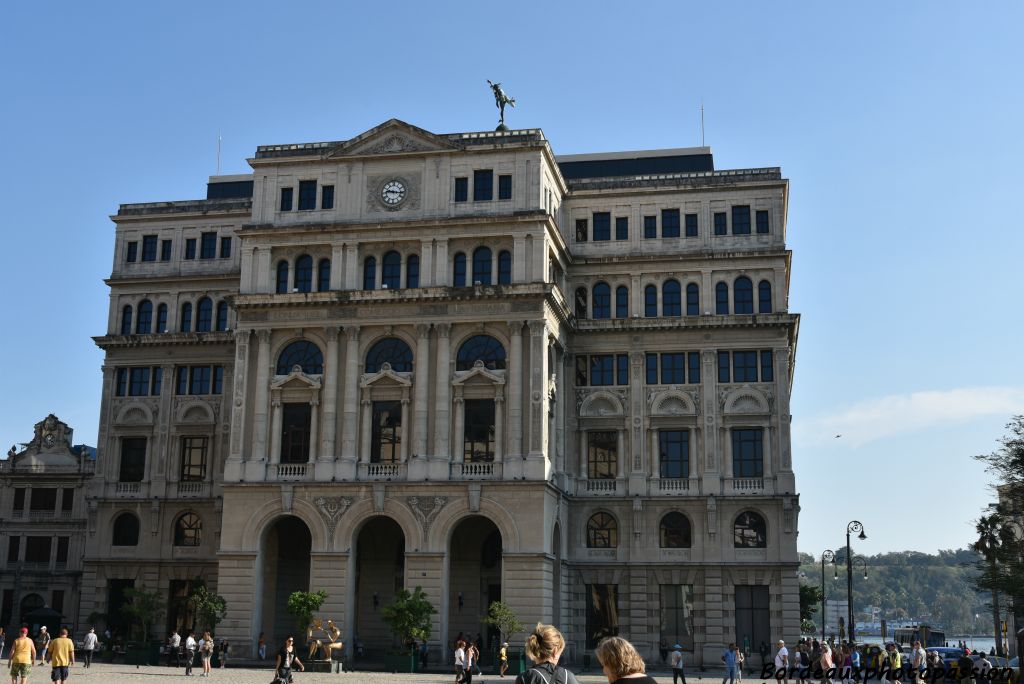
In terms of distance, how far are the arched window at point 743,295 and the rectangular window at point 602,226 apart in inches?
315

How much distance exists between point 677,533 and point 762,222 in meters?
18.4

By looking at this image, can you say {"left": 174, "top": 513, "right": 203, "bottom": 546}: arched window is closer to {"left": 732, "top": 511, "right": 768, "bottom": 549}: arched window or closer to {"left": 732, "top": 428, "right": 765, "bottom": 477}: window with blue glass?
{"left": 732, "top": 511, "right": 768, "bottom": 549}: arched window

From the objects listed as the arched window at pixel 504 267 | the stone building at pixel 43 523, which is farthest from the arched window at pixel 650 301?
the stone building at pixel 43 523

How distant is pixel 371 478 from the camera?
59531 millimetres

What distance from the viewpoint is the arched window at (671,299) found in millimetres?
67350

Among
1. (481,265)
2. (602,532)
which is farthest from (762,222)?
(602,532)

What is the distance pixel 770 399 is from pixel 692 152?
1758cm

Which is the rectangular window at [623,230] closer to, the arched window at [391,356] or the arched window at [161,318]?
the arched window at [391,356]

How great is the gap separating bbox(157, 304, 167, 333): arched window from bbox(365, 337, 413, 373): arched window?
17.9 meters

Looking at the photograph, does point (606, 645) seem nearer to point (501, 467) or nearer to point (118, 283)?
point (501, 467)

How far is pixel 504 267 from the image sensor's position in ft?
202

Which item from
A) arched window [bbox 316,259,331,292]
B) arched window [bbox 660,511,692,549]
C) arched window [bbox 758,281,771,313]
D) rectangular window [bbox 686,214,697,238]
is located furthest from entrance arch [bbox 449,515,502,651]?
rectangular window [bbox 686,214,697,238]

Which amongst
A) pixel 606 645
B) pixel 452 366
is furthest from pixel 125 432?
pixel 606 645

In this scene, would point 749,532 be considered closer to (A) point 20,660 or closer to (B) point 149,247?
(B) point 149,247
